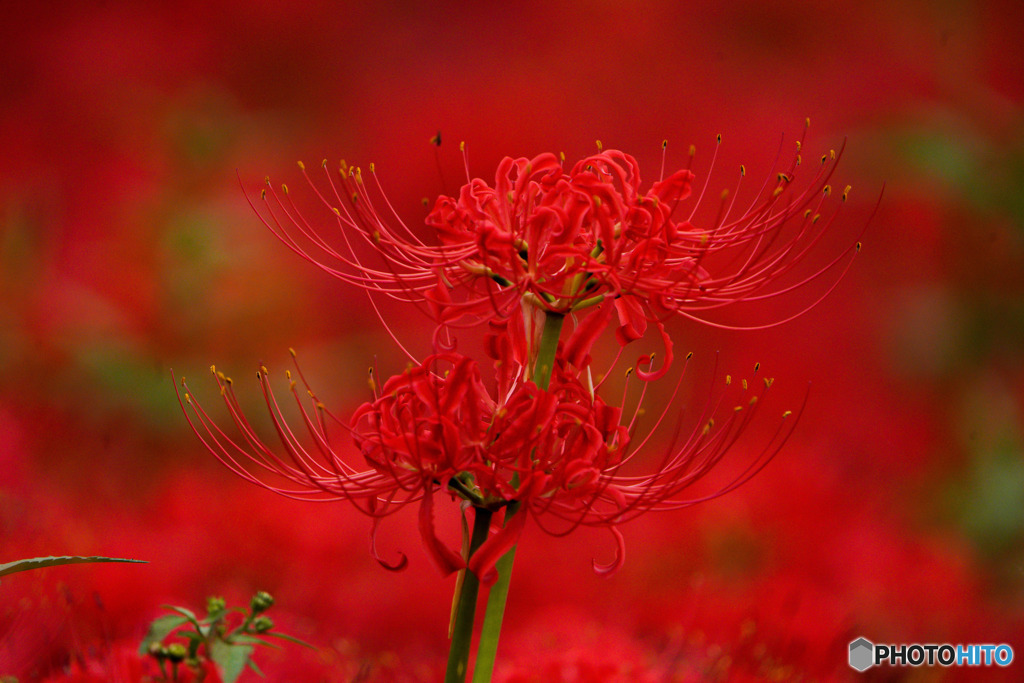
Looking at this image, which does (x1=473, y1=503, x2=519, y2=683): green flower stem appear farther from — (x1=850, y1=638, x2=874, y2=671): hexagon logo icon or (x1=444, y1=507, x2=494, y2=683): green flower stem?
(x1=850, y1=638, x2=874, y2=671): hexagon logo icon

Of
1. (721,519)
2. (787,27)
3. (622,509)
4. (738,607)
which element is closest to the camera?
(622,509)

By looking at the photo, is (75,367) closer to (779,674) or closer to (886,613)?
(779,674)

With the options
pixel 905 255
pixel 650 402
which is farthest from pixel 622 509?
pixel 905 255

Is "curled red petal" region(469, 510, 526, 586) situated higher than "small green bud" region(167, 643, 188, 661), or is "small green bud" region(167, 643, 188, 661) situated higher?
"curled red petal" region(469, 510, 526, 586)

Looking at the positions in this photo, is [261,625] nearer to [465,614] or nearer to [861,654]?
[465,614]

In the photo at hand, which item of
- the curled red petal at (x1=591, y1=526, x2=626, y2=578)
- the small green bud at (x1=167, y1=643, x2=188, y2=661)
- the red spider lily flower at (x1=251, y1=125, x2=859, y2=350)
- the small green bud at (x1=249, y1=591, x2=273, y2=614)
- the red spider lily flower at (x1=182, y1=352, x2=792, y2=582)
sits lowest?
the small green bud at (x1=167, y1=643, x2=188, y2=661)

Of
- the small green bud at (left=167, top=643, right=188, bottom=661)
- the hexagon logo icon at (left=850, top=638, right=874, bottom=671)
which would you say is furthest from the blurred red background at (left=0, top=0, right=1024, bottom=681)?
the small green bud at (left=167, top=643, right=188, bottom=661)
